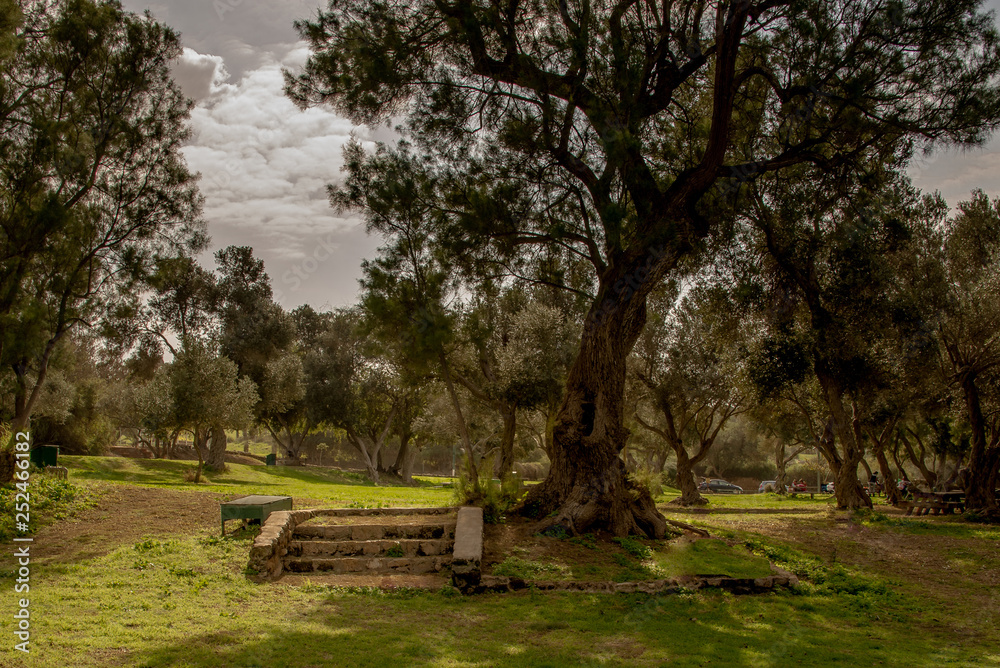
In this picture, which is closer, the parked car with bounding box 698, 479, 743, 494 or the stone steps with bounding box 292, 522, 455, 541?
the stone steps with bounding box 292, 522, 455, 541

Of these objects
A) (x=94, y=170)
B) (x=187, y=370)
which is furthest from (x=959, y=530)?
(x=187, y=370)

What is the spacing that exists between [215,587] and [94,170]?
10225 millimetres

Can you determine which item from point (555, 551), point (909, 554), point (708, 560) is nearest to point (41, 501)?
point (555, 551)

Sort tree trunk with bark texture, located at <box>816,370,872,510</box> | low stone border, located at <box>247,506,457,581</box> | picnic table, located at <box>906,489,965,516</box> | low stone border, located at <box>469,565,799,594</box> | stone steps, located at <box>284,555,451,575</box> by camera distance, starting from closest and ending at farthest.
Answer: low stone border, located at <box>469,565,799,594</box> < low stone border, located at <box>247,506,457,581</box> < stone steps, located at <box>284,555,451,575</box> < tree trunk with bark texture, located at <box>816,370,872,510</box> < picnic table, located at <box>906,489,965,516</box>

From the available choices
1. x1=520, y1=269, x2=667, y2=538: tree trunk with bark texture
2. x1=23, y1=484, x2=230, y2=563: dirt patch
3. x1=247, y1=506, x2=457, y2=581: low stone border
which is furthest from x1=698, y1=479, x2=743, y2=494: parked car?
x1=23, y1=484, x2=230, y2=563: dirt patch

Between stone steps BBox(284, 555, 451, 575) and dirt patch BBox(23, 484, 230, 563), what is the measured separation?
2.60m

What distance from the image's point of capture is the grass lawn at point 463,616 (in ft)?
20.0

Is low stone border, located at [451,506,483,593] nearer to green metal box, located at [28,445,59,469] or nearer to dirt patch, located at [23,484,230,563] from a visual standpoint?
dirt patch, located at [23,484,230,563]

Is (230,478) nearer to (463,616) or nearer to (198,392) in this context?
(198,392)

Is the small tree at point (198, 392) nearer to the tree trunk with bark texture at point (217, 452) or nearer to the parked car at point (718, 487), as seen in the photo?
the tree trunk with bark texture at point (217, 452)

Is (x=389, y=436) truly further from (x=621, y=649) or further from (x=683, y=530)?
(x=621, y=649)

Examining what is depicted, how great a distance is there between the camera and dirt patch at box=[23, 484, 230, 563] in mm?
10242

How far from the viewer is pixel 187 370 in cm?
2527

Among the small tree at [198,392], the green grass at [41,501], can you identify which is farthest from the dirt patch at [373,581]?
the small tree at [198,392]
